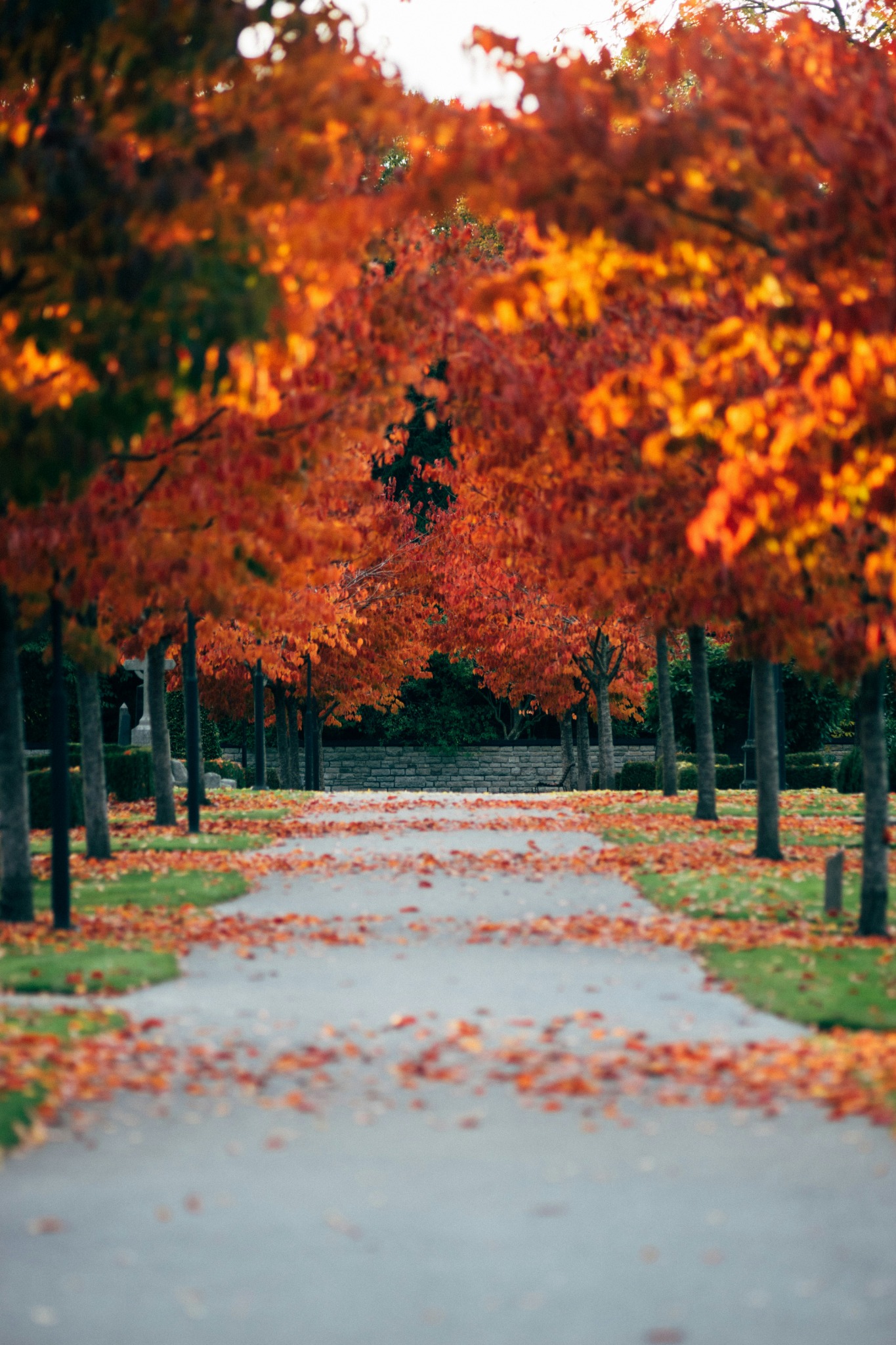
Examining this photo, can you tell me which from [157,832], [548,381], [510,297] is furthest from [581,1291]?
[157,832]

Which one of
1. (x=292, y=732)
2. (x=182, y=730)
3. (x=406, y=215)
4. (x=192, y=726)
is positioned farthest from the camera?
(x=292, y=732)

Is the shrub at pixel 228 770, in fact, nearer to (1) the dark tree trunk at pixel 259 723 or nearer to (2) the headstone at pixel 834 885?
(1) the dark tree trunk at pixel 259 723

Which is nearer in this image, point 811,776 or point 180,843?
point 180,843

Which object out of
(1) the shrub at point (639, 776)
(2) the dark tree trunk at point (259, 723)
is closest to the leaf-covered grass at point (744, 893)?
(2) the dark tree trunk at point (259, 723)

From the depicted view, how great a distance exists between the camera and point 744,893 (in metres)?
13.5

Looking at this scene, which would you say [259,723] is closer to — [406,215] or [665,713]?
[665,713]

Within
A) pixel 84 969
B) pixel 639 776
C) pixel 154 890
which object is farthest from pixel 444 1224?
pixel 639 776

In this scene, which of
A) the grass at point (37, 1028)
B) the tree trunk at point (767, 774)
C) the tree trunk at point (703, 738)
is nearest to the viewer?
the grass at point (37, 1028)

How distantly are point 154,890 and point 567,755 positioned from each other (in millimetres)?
28845

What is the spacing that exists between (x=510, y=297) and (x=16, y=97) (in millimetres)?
5138

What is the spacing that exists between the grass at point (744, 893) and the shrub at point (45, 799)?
34.0 feet

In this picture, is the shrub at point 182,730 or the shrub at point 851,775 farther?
the shrub at point 182,730

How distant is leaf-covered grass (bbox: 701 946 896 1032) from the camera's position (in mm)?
8500

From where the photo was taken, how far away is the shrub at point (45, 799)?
72.8ft
